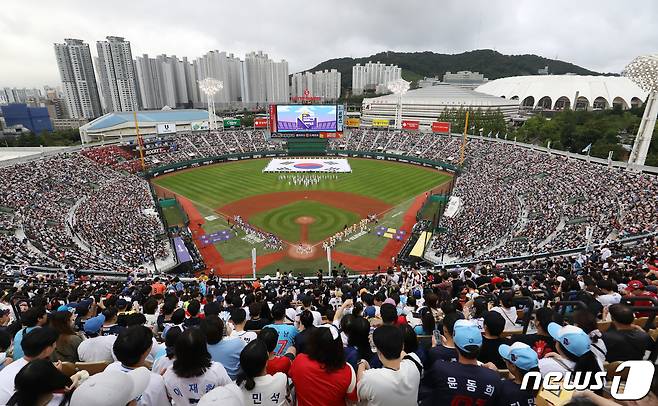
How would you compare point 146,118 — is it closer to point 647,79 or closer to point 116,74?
point 116,74

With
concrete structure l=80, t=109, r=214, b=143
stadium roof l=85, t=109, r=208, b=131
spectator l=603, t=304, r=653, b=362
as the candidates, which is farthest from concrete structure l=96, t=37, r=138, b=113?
spectator l=603, t=304, r=653, b=362

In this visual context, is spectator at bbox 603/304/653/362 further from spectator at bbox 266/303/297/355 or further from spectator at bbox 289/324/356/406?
spectator at bbox 266/303/297/355

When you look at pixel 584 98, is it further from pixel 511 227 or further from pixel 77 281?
pixel 77 281

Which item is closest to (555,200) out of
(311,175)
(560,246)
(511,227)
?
(511,227)

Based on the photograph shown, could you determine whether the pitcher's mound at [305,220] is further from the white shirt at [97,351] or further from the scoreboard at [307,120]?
the scoreboard at [307,120]

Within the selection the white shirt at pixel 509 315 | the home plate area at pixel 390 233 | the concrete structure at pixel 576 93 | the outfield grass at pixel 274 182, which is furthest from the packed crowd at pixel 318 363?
the concrete structure at pixel 576 93

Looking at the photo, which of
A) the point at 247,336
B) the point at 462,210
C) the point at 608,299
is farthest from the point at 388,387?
the point at 462,210

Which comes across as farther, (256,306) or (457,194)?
(457,194)

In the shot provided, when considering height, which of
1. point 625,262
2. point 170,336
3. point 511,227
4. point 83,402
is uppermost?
point 83,402
